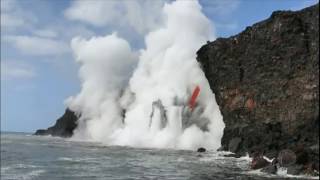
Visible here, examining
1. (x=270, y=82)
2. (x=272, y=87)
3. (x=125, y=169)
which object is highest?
(x=270, y=82)

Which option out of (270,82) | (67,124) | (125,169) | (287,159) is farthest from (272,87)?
(67,124)

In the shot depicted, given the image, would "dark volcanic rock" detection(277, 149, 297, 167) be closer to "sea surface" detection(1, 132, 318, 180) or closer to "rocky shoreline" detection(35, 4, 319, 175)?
"rocky shoreline" detection(35, 4, 319, 175)

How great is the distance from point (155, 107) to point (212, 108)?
45.1ft

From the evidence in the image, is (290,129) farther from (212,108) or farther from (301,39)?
(212,108)

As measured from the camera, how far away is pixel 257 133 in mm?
69125

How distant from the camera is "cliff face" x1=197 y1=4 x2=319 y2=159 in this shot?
198 feet

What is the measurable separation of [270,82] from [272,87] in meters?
0.73

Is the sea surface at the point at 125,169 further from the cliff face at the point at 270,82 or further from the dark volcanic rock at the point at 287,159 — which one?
the cliff face at the point at 270,82

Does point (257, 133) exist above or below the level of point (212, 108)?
below

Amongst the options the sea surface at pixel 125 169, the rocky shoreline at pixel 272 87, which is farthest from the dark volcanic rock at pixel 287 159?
the sea surface at pixel 125 169

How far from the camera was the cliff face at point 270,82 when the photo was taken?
198 ft

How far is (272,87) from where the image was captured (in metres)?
67.1

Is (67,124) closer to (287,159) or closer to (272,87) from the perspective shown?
(272,87)

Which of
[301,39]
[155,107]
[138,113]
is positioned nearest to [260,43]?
[301,39]
